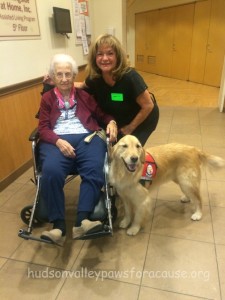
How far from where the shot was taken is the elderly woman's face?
179cm

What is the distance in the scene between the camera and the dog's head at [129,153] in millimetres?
1510

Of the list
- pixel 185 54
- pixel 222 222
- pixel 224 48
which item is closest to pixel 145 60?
pixel 185 54

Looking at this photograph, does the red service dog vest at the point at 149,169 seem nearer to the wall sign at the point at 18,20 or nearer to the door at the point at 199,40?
the wall sign at the point at 18,20

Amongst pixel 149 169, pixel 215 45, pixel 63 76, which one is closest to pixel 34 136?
→ pixel 63 76

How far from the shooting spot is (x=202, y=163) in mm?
1949

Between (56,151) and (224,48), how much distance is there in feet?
20.9

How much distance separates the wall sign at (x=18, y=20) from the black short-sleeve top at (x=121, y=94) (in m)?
0.99

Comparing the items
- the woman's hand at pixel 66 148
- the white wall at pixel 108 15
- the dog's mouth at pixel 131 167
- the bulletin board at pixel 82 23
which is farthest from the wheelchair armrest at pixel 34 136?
the white wall at pixel 108 15

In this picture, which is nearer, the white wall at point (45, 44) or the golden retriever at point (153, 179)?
the golden retriever at point (153, 179)

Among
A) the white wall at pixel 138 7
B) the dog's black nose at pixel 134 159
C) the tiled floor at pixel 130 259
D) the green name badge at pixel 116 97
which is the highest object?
the white wall at pixel 138 7

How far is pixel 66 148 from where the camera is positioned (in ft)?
5.46

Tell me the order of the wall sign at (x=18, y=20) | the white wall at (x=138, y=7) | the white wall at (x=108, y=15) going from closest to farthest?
the wall sign at (x=18, y=20) → the white wall at (x=108, y=15) → the white wall at (x=138, y=7)

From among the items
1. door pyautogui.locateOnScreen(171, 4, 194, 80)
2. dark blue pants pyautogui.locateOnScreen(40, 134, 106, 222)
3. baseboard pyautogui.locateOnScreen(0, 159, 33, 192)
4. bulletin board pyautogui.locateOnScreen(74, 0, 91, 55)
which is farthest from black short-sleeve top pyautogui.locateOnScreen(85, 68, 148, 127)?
door pyautogui.locateOnScreen(171, 4, 194, 80)

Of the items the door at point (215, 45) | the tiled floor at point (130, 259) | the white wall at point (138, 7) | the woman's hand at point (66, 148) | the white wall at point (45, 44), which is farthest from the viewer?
the white wall at point (138, 7)
